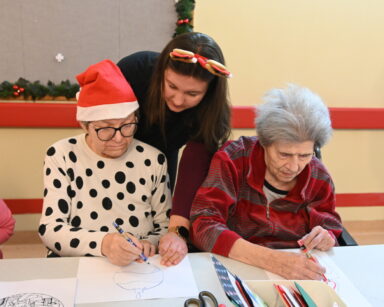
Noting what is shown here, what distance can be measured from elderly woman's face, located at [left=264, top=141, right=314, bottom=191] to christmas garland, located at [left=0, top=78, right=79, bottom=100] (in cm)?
150

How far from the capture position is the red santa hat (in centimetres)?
138

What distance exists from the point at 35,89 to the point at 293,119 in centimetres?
171

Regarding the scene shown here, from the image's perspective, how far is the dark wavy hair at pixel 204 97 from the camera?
4.54ft

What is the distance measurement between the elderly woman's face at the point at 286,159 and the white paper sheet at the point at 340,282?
291 millimetres

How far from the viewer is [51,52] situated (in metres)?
2.38

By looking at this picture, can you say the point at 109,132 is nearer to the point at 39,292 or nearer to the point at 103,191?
the point at 103,191

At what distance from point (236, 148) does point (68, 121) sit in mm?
1381

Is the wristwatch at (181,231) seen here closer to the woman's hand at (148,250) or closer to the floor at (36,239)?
the woman's hand at (148,250)

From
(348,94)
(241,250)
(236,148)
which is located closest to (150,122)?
(236,148)

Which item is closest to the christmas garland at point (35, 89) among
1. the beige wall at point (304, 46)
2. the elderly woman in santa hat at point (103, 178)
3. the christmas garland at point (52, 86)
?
the christmas garland at point (52, 86)

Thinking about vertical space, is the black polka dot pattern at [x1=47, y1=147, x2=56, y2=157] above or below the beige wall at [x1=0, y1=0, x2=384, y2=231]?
below

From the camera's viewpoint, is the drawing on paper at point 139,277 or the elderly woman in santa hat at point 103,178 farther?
the elderly woman in santa hat at point 103,178

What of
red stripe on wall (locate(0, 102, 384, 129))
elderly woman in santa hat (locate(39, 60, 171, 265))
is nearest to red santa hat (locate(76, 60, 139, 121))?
elderly woman in santa hat (locate(39, 60, 171, 265))

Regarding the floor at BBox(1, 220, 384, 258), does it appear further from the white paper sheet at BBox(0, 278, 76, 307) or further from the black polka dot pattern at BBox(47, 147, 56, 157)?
the white paper sheet at BBox(0, 278, 76, 307)
